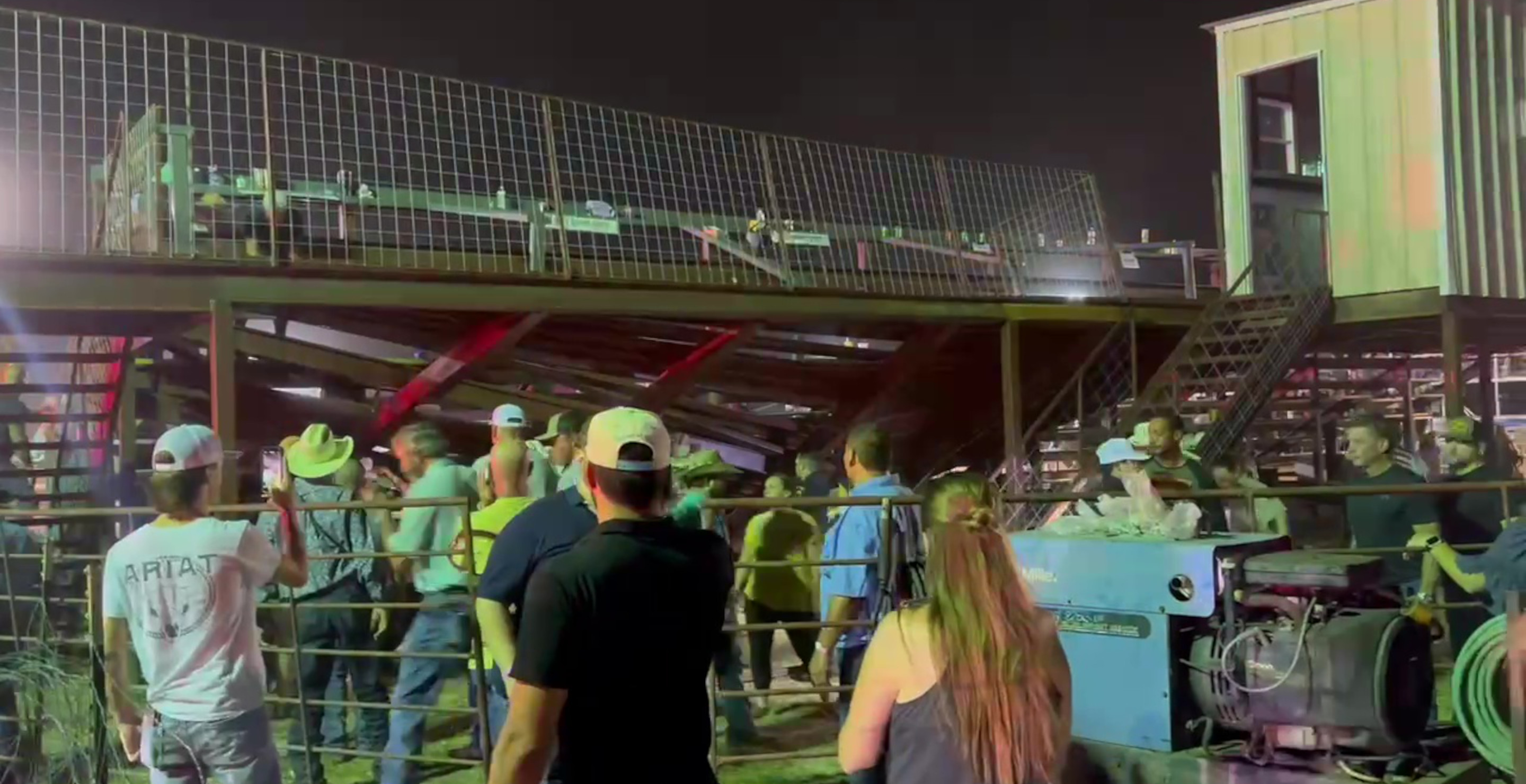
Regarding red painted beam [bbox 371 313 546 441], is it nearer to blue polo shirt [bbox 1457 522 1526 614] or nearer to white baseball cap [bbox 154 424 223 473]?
white baseball cap [bbox 154 424 223 473]

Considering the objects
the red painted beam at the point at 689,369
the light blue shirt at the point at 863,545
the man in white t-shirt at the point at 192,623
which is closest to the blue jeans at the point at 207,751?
the man in white t-shirt at the point at 192,623

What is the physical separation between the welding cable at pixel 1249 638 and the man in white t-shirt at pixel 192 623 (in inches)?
106

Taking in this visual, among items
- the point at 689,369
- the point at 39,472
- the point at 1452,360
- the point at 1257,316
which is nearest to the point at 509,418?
the point at 39,472

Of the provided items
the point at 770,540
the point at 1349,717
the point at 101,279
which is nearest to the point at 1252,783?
the point at 1349,717

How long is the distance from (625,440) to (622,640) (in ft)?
1.31

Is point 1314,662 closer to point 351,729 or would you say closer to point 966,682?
point 966,682

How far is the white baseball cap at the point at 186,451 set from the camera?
3305 mm

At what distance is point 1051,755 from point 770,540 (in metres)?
4.19

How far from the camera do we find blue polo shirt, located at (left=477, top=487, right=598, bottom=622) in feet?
10.1

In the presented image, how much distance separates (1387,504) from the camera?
553 centimetres

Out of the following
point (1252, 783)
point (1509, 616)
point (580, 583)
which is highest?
point (580, 583)

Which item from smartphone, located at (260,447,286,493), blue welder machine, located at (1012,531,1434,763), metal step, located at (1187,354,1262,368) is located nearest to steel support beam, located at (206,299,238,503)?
smartphone, located at (260,447,286,493)

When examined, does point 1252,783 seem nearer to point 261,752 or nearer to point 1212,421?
point 261,752

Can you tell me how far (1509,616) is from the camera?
9.48ft
